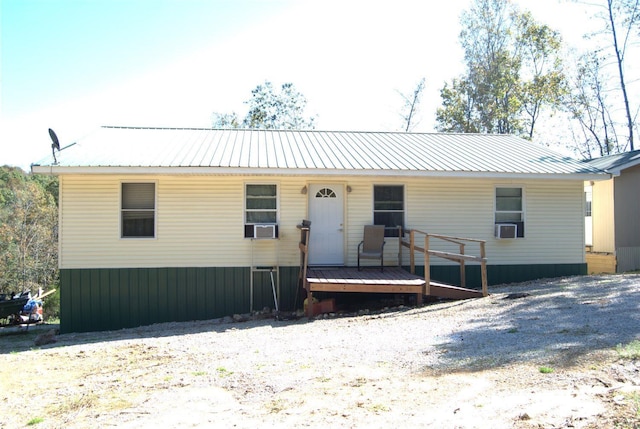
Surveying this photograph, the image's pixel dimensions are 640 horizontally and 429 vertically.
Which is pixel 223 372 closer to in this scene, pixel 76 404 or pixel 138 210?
pixel 76 404

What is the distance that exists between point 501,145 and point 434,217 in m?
4.03

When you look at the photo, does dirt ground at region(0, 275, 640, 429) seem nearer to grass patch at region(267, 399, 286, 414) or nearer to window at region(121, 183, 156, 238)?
grass patch at region(267, 399, 286, 414)

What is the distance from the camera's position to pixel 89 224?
33.8ft

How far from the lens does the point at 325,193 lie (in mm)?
11070

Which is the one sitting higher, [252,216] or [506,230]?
[252,216]

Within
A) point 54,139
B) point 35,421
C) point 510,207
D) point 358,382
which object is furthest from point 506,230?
point 35,421

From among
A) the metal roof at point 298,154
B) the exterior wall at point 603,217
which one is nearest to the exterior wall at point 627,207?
the exterior wall at point 603,217

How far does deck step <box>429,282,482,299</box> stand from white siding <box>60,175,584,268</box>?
A: 1930 mm

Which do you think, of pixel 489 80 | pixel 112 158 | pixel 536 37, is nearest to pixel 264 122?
pixel 489 80

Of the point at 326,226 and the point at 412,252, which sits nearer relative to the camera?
the point at 412,252

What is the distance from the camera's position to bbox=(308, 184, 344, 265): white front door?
11.0m

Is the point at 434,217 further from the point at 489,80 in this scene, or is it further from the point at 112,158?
the point at 489,80

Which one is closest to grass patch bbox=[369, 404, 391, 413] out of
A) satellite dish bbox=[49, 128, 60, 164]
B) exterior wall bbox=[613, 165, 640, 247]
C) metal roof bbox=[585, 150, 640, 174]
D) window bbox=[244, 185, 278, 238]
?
window bbox=[244, 185, 278, 238]

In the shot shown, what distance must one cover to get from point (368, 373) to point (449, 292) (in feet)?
16.0
